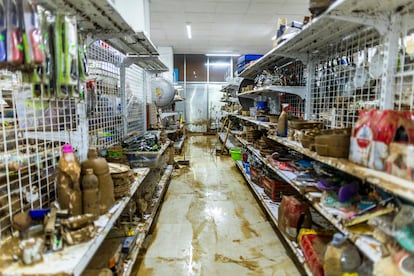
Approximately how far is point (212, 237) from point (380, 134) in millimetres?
2059

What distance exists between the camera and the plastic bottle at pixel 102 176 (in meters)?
1.74

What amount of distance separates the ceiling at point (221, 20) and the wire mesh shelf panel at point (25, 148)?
515 cm

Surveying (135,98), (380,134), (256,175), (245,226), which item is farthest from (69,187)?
(135,98)

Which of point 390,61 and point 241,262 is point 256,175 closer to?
point 241,262

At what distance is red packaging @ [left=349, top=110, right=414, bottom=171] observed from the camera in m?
1.51

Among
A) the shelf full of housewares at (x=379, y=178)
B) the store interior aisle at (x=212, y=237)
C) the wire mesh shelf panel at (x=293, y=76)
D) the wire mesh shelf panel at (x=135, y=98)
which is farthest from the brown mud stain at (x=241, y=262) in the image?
the wire mesh shelf panel at (x=135, y=98)

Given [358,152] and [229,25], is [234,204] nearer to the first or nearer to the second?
[358,152]

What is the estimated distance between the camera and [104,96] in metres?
3.29

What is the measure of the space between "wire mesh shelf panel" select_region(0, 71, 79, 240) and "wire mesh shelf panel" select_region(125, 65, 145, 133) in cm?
228

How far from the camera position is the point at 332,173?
2.38 metres

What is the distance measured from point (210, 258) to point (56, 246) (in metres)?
1.59

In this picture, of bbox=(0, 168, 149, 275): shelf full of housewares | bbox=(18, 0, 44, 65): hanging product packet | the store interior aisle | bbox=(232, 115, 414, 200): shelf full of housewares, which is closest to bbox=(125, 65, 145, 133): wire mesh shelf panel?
the store interior aisle

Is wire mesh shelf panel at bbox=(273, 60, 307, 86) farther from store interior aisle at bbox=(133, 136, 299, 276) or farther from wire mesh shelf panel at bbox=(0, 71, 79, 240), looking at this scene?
wire mesh shelf panel at bbox=(0, 71, 79, 240)

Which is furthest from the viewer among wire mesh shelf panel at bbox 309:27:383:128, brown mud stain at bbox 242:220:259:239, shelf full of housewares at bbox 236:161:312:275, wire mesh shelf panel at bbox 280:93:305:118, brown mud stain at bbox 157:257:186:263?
wire mesh shelf panel at bbox 280:93:305:118
